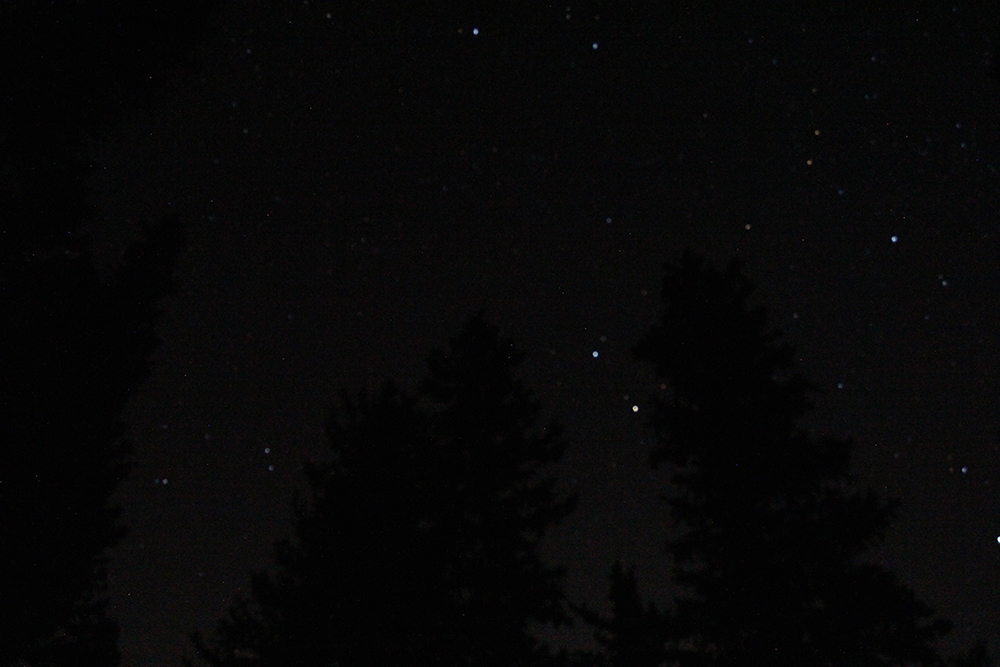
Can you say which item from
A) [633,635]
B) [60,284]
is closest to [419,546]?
[633,635]

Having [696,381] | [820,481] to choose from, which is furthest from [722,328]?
[820,481]

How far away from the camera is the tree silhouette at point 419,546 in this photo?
952 centimetres

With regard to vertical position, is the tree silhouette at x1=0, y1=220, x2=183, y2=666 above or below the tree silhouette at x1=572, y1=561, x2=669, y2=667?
above

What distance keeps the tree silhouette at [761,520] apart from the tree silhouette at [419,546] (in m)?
2.35

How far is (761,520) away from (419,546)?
4802mm

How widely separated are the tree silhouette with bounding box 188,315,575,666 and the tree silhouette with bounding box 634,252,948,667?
92.5 inches

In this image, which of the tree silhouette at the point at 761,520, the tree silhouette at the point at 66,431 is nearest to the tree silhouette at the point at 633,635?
the tree silhouette at the point at 761,520

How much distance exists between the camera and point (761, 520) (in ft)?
32.3

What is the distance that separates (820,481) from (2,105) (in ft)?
38.7

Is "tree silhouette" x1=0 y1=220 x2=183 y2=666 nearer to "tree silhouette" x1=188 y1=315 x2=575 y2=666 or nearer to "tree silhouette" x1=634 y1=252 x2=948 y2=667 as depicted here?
"tree silhouette" x1=188 y1=315 x2=575 y2=666

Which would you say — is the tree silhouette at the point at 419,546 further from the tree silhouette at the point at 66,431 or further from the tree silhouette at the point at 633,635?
the tree silhouette at the point at 66,431

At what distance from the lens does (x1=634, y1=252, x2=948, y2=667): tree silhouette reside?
927 cm

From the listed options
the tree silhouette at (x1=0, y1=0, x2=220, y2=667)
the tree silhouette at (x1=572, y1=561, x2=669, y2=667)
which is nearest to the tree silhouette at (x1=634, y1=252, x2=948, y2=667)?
the tree silhouette at (x1=572, y1=561, x2=669, y2=667)

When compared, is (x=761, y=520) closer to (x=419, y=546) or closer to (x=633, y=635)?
(x=633, y=635)
